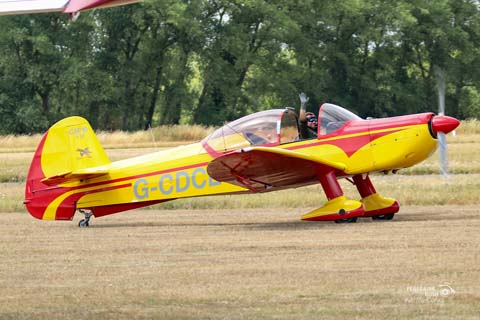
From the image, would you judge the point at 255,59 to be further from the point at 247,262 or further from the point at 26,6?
the point at 26,6

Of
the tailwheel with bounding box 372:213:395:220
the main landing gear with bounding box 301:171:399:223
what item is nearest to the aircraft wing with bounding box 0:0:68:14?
the main landing gear with bounding box 301:171:399:223

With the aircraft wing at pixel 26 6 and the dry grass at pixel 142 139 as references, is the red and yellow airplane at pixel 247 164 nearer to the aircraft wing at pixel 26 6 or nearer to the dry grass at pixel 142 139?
the aircraft wing at pixel 26 6

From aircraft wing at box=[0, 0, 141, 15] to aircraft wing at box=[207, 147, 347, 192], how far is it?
823 centimetres

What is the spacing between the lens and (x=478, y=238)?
40.2ft

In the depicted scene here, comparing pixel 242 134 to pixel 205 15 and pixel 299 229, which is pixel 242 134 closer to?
pixel 299 229

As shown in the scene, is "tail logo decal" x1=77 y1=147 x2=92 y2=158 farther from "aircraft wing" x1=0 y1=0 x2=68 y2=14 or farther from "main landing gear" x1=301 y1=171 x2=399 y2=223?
"aircraft wing" x1=0 y1=0 x2=68 y2=14

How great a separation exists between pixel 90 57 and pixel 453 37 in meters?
19.4

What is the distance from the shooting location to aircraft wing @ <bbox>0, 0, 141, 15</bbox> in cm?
577

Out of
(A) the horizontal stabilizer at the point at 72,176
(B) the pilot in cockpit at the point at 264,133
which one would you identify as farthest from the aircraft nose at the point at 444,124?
(A) the horizontal stabilizer at the point at 72,176

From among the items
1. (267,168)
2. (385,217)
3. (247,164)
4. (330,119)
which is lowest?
(385,217)

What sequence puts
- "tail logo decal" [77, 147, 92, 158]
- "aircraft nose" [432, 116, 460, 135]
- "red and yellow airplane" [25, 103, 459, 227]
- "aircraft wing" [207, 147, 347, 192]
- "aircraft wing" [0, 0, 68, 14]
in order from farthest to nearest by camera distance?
"tail logo decal" [77, 147, 92, 158] < "red and yellow airplane" [25, 103, 459, 227] < "aircraft nose" [432, 116, 460, 135] < "aircraft wing" [207, 147, 347, 192] < "aircraft wing" [0, 0, 68, 14]

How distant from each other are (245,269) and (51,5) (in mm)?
5022

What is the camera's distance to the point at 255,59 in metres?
55.1

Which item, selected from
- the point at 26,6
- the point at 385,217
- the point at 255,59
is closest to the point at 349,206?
the point at 385,217
